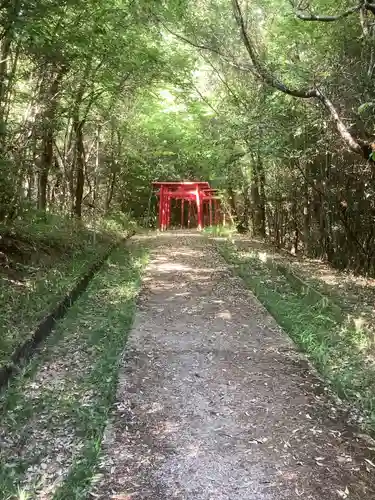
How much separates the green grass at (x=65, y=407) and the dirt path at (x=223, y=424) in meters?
0.14

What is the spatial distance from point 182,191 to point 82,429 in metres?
17.2

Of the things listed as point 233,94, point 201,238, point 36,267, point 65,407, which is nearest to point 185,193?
point 201,238

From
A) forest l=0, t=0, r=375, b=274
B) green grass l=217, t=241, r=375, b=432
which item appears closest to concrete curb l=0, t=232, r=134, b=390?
forest l=0, t=0, r=375, b=274

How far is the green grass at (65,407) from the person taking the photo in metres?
3.23

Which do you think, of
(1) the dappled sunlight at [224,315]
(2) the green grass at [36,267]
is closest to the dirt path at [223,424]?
(1) the dappled sunlight at [224,315]

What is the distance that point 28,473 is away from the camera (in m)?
3.29

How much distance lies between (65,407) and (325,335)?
3019mm

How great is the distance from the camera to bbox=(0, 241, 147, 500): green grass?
127 inches

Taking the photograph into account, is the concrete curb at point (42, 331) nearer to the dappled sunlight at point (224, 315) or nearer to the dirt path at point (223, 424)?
the dirt path at point (223, 424)

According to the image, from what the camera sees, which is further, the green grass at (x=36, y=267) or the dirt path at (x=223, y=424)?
the green grass at (x=36, y=267)

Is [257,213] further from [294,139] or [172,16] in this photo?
[172,16]

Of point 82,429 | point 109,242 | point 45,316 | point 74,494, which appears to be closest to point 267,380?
point 82,429

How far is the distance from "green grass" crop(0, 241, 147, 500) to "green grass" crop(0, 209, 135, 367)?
1.04 feet

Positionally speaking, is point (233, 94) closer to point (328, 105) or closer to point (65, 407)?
point (328, 105)
